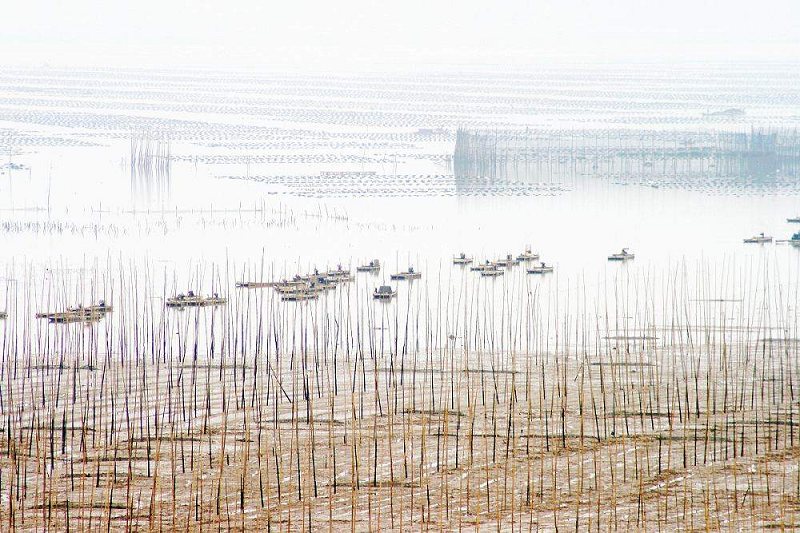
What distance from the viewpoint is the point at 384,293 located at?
21250 millimetres

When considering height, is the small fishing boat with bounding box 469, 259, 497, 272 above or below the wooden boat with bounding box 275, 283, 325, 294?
above

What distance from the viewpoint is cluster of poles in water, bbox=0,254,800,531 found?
35.0 ft

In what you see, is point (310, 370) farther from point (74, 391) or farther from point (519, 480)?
point (519, 480)

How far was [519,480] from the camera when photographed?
37.4 ft

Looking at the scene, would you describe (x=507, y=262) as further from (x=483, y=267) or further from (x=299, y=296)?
(x=299, y=296)

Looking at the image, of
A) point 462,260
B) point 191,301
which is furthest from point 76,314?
point 462,260

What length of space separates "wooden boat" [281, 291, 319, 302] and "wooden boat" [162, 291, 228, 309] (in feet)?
2.97

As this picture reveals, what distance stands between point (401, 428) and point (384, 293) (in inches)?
333

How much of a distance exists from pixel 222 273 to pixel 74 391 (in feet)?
35.8

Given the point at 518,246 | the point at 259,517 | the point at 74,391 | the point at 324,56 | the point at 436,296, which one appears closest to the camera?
the point at 259,517

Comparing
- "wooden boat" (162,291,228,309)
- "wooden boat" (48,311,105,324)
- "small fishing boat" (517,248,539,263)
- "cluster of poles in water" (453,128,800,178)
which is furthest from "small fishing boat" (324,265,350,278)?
"cluster of poles in water" (453,128,800,178)

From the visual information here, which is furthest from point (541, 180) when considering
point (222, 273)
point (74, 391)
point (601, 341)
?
point (74, 391)

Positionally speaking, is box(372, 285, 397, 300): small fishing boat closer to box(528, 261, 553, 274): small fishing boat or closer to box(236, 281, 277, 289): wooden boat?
box(236, 281, 277, 289): wooden boat

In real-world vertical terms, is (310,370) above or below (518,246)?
below
